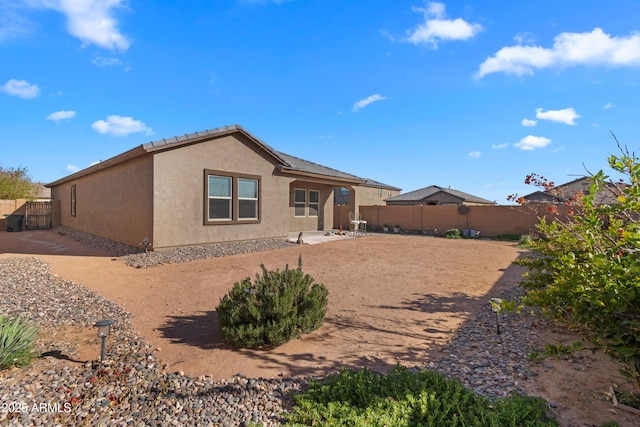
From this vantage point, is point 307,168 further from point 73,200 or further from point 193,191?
point 73,200

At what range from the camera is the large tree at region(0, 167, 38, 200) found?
77.1 feet

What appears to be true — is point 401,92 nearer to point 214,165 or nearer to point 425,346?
point 214,165

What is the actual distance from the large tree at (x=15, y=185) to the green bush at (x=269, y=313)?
3054 centimetres

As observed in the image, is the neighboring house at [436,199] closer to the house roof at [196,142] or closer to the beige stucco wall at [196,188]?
the house roof at [196,142]

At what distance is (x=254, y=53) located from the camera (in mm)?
11430

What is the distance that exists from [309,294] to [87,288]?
5.13 metres

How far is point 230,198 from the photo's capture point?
11.2m

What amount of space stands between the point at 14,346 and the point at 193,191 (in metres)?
7.42

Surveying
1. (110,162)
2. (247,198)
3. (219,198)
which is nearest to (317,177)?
(247,198)

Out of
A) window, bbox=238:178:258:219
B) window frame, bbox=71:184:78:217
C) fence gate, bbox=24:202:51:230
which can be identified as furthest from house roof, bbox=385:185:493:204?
fence gate, bbox=24:202:51:230

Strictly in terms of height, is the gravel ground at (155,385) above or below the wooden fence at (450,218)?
below

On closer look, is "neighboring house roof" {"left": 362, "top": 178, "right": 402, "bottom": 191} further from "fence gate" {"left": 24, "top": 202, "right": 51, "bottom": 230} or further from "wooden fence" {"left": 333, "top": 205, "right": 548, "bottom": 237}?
"fence gate" {"left": 24, "top": 202, "right": 51, "bottom": 230}

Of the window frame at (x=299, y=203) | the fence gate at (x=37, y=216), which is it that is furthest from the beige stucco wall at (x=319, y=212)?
the fence gate at (x=37, y=216)

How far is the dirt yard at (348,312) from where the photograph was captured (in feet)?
10.3
